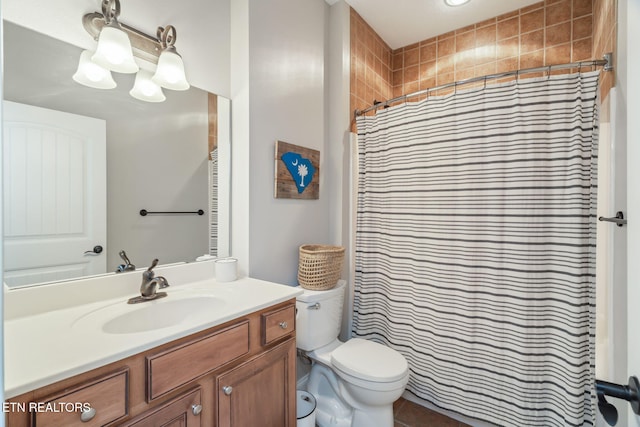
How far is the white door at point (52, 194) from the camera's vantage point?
3.35ft

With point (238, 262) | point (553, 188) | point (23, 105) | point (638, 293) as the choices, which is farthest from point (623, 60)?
point (23, 105)

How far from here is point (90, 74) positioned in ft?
3.90

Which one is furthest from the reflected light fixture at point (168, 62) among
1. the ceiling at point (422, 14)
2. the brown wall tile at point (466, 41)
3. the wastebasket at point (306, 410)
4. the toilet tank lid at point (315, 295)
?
the brown wall tile at point (466, 41)

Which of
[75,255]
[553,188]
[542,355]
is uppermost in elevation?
[553,188]

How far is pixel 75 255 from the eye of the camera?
1165 mm

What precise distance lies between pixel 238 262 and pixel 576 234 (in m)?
1.70

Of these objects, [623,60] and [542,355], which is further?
[542,355]

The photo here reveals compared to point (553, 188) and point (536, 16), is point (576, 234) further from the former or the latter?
point (536, 16)

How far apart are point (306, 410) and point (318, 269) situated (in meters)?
0.73

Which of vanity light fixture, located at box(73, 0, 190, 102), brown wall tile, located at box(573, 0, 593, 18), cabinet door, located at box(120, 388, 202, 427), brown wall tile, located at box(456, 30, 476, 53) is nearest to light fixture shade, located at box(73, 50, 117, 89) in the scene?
vanity light fixture, located at box(73, 0, 190, 102)

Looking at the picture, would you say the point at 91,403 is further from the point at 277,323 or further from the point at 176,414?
the point at 277,323

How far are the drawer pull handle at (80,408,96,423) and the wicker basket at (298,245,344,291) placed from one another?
112 cm

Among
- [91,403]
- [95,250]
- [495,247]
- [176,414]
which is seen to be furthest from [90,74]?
[495,247]

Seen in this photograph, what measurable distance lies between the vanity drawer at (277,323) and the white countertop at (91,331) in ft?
0.19
